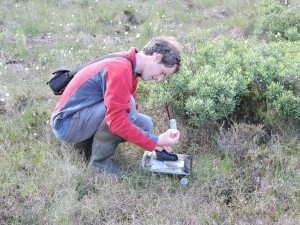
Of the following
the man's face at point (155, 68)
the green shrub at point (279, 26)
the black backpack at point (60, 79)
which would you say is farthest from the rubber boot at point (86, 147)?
the green shrub at point (279, 26)

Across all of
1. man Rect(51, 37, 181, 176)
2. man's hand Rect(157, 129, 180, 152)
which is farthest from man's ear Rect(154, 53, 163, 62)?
man's hand Rect(157, 129, 180, 152)

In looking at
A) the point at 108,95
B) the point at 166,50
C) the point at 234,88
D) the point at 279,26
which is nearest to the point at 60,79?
the point at 108,95

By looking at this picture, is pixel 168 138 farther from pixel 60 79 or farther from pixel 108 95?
pixel 60 79

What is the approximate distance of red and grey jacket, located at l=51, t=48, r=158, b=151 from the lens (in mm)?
2797

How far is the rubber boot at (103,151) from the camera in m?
3.08

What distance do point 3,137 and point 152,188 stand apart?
5.02ft

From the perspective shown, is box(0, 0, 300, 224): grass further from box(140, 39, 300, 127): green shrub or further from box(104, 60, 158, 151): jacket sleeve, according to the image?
box(104, 60, 158, 151): jacket sleeve

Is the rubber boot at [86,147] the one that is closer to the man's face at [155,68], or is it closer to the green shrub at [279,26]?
the man's face at [155,68]

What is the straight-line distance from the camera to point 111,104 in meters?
2.80

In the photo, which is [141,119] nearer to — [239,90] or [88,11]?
[239,90]

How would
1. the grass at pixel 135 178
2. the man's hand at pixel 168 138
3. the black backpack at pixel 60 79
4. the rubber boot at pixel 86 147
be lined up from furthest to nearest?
the rubber boot at pixel 86 147
the black backpack at pixel 60 79
the man's hand at pixel 168 138
the grass at pixel 135 178

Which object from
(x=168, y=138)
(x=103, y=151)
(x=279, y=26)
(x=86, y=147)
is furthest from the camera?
(x=279, y=26)

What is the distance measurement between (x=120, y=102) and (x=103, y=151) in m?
0.53

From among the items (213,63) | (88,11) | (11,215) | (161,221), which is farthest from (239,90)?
(88,11)
